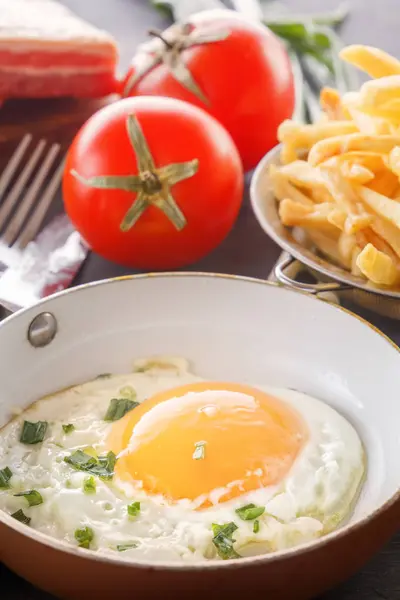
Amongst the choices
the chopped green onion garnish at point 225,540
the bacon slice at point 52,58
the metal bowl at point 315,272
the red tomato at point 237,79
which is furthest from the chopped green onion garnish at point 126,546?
the bacon slice at point 52,58

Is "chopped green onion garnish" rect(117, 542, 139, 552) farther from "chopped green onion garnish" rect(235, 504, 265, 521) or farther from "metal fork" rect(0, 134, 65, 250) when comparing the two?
"metal fork" rect(0, 134, 65, 250)

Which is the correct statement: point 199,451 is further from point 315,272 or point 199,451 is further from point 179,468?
point 315,272

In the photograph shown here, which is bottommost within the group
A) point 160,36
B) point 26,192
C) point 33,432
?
point 26,192

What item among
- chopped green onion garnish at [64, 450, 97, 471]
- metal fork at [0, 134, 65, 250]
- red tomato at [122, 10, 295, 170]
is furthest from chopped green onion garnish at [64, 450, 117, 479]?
red tomato at [122, 10, 295, 170]

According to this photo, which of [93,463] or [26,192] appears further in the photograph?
[26,192]

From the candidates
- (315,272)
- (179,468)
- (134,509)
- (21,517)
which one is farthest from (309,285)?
(21,517)
